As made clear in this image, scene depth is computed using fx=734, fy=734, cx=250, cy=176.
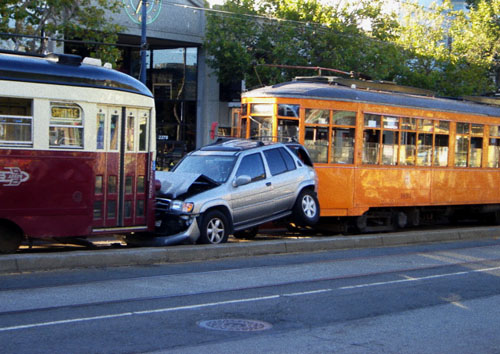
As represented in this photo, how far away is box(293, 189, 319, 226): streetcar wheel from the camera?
50.5 ft

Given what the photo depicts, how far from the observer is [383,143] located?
18.4 meters

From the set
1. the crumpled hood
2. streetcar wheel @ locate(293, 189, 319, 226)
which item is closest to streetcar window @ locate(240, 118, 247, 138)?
streetcar wheel @ locate(293, 189, 319, 226)

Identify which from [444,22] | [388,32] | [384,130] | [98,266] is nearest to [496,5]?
[444,22]

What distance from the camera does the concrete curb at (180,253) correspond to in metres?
10.3

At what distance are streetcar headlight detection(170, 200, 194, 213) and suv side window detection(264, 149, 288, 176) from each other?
244 cm

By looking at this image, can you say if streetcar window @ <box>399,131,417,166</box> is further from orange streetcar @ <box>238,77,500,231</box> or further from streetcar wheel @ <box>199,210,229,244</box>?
streetcar wheel @ <box>199,210,229,244</box>

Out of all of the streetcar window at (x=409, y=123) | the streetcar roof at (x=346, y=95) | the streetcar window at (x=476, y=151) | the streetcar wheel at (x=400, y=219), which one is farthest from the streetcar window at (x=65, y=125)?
the streetcar window at (x=476, y=151)

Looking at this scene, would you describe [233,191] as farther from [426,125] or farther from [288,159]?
[426,125]

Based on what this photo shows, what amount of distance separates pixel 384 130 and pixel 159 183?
7096 millimetres

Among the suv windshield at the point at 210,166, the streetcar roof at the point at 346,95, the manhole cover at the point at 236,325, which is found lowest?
the manhole cover at the point at 236,325

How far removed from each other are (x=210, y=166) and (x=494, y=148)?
37.2ft

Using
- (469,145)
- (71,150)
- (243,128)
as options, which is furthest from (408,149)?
(71,150)

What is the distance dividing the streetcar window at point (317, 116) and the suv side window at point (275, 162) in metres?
2.00

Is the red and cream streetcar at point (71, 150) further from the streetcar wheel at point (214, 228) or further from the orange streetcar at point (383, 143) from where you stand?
the orange streetcar at point (383, 143)
